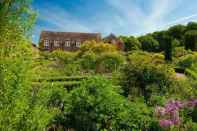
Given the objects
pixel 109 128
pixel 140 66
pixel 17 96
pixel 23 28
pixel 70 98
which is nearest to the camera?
pixel 17 96

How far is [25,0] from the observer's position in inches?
326

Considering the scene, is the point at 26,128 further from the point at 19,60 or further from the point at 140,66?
the point at 140,66

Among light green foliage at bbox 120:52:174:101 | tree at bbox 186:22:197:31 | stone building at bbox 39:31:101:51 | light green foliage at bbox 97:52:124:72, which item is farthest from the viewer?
tree at bbox 186:22:197:31

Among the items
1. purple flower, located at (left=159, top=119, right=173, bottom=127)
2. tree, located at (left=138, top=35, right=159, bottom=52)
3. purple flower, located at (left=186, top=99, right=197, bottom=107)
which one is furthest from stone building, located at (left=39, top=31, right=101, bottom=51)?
purple flower, located at (left=159, top=119, right=173, bottom=127)

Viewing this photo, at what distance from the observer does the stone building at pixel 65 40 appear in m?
73.6

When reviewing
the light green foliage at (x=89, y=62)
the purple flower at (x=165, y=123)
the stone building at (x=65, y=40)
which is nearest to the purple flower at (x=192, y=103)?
the purple flower at (x=165, y=123)

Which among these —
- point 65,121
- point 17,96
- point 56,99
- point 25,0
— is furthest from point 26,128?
point 56,99

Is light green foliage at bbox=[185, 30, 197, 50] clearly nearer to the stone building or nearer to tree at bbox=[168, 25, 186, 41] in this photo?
tree at bbox=[168, 25, 186, 41]

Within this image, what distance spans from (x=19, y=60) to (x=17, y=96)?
2.18ft

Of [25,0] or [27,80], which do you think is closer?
[27,80]

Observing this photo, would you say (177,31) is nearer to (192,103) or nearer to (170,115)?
(192,103)

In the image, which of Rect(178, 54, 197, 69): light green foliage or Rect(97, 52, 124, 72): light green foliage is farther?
Rect(178, 54, 197, 69): light green foliage

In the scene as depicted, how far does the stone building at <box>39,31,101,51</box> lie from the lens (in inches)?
2899

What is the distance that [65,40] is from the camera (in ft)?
245
